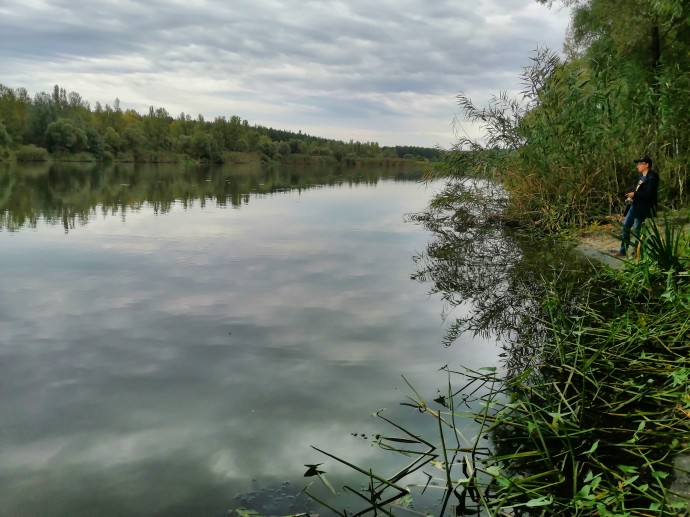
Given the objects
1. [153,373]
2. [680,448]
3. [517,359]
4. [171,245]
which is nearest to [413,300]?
[517,359]

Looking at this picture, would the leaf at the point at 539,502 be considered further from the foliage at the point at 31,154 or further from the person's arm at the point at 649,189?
the foliage at the point at 31,154

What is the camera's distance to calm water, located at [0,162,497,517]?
3.60m

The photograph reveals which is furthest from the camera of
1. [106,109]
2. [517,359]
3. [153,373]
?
[106,109]

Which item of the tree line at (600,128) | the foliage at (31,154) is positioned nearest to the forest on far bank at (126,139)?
the foliage at (31,154)

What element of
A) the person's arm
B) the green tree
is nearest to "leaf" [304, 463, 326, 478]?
the person's arm

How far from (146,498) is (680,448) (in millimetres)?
3358

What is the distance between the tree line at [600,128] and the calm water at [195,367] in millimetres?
5481

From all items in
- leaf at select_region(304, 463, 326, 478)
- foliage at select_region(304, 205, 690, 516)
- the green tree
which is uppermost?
the green tree

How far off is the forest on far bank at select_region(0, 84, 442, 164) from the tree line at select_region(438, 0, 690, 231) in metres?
37.3

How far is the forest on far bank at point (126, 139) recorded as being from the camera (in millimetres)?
76500

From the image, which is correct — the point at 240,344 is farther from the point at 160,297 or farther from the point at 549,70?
the point at 549,70

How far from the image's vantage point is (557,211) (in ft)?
47.4

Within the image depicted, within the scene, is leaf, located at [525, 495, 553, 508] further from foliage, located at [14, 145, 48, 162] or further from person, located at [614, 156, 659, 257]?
foliage, located at [14, 145, 48, 162]

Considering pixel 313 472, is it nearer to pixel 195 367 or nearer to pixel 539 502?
pixel 539 502
